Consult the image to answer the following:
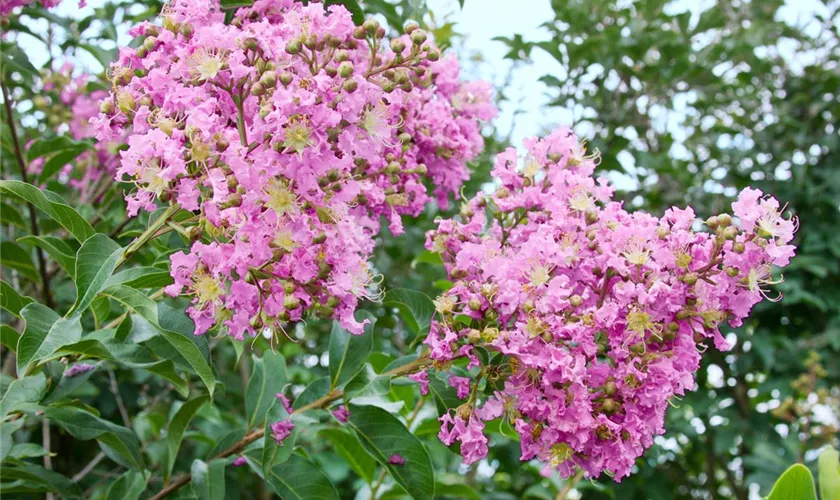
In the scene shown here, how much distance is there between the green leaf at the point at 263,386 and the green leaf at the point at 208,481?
12 centimetres

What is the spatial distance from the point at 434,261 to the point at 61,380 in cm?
78


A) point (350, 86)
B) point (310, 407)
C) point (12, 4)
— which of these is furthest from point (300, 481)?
point (12, 4)

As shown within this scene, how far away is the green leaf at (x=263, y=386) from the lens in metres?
1.62

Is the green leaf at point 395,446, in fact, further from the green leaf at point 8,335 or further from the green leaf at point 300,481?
the green leaf at point 8,335

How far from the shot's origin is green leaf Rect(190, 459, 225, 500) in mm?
1456

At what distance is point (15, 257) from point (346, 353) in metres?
0.80

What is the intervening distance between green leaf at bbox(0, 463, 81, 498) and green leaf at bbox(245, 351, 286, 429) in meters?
0.39

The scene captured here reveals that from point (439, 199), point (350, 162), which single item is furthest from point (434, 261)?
point (350, 162)

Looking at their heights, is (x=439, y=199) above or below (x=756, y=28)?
above

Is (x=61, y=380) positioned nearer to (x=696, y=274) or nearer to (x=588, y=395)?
(x=588, y=395)

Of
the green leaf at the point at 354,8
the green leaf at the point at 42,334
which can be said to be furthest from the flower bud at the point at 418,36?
the green leaf at the point at 42,334

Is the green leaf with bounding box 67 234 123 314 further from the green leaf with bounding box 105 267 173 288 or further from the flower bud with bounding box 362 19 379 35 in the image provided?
the flower bud with bounding box 362 19 379 35

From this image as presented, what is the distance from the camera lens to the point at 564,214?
4.45 feet

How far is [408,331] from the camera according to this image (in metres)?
3.39
